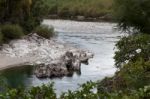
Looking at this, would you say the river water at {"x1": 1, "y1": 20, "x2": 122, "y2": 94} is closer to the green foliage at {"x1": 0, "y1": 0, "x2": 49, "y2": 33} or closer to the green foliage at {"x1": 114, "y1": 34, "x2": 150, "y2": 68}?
the green foliage at {"x1": 0, "y1": 0, "x2": 49, "y2": 33}

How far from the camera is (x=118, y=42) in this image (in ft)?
77.4

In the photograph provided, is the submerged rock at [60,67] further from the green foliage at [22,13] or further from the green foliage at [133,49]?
the green foliage at [22,13]

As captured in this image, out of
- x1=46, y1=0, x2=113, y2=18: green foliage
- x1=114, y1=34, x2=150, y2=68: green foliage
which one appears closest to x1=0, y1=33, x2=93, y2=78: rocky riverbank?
x1=114, y1=34, x2=150, y2=68: green foliage

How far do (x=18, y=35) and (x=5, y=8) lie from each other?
357cm

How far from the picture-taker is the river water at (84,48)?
29.8 metres

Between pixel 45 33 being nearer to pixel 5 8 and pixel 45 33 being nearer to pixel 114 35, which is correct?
pixel 5 8

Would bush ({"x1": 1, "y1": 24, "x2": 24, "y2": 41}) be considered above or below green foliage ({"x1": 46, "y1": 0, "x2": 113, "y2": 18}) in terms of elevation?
below

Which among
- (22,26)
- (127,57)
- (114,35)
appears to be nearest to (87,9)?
(114,35)

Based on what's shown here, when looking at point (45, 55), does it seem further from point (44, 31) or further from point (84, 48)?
point (44, 31)

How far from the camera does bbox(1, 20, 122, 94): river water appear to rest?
29.8 metres

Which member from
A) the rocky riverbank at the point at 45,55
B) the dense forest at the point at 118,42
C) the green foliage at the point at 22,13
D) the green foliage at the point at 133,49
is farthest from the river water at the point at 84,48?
the green foliage at the point at 133,49

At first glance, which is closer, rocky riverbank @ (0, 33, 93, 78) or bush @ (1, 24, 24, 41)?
rocky riverbank @ (0, 33, 93, 78)

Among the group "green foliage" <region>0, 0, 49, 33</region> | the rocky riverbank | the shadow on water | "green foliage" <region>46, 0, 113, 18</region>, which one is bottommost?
the shadow on water

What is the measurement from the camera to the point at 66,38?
163ft
